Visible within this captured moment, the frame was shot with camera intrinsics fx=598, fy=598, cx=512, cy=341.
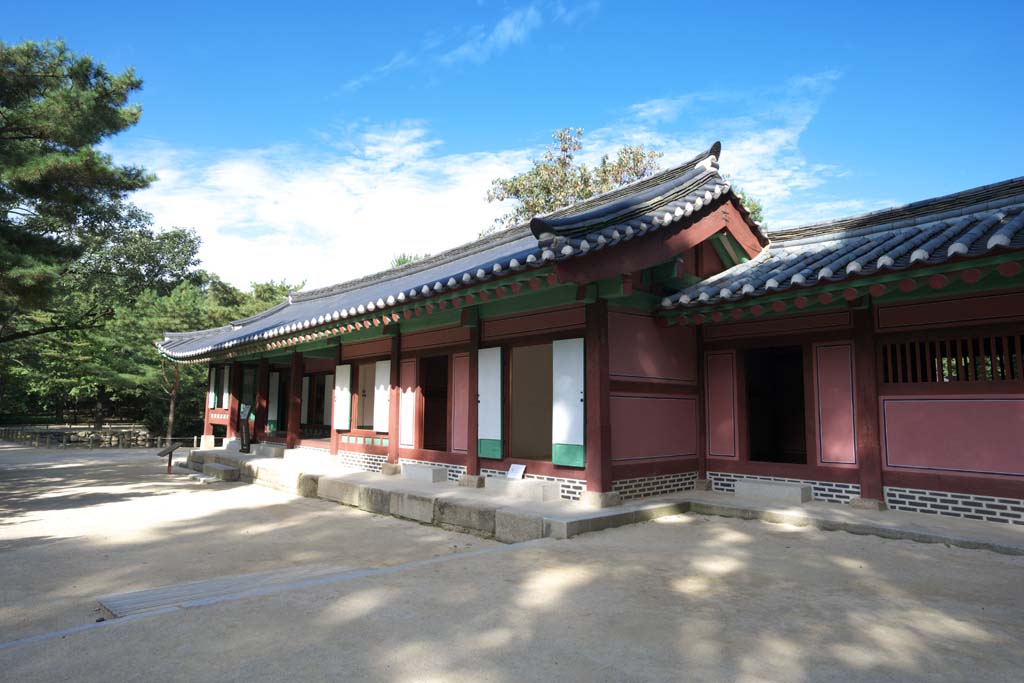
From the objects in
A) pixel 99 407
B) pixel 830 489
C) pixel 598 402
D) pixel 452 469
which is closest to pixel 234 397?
pixel 452 469

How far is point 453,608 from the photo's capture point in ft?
12.4

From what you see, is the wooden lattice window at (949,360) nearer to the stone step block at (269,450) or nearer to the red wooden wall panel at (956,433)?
the red wooden wall panel at (956,433)

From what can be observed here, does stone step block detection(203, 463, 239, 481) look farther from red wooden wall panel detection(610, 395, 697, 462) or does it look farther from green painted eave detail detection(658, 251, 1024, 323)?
green painted eave detail detection(658, 251, 1024, 323)

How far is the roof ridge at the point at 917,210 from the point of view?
22.4 ft

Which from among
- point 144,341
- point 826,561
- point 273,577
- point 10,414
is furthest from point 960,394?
point 10,414

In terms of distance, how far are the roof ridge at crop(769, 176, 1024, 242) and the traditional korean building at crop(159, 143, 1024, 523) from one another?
0.9 inches

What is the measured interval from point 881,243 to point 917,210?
47.4 inches

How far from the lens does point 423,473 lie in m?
9.39

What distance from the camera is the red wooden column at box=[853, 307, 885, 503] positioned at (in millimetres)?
6465

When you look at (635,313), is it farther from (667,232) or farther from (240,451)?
(240,451)

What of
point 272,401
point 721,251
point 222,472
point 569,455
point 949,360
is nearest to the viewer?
point 949,360

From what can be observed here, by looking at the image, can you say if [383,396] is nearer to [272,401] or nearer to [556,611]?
[272,401]

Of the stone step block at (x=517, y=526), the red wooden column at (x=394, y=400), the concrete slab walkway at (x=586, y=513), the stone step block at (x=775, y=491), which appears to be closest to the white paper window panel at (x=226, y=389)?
the red wooden column at (x=394, y=400)

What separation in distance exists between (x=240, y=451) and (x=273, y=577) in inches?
413
